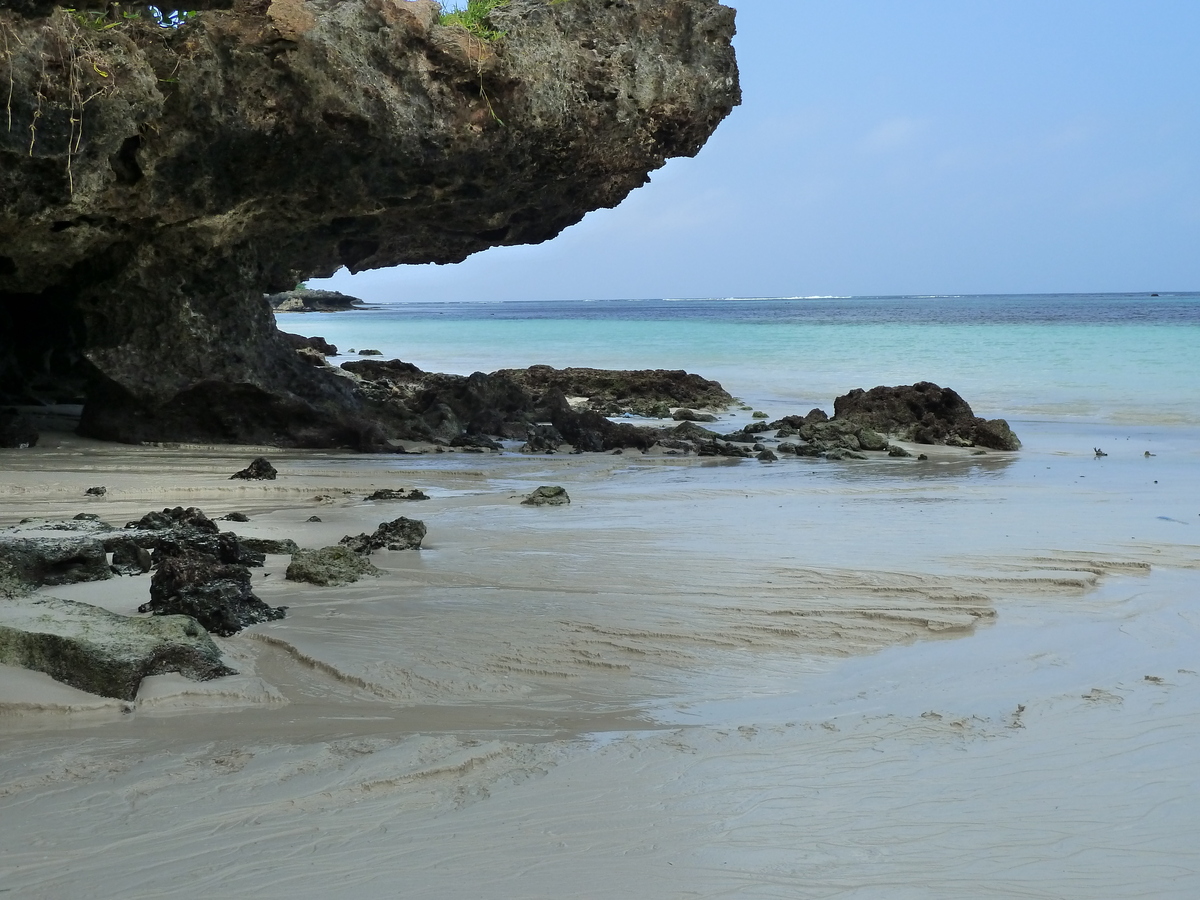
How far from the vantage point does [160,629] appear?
3748 millimetres

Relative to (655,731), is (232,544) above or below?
above

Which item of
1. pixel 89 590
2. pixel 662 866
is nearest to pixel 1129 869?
pixel 662 866

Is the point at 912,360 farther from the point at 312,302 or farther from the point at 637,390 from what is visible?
the point at 312,302

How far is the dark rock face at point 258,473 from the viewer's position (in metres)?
8.25

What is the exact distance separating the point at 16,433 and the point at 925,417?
9431 mm

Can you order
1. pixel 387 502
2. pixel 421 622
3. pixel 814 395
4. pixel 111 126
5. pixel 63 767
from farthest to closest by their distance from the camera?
pixel 814 395 < pixel 111 126 < pixel 387 502 < pixel 421 622 < pixel 63 767

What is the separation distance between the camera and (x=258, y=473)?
828 cm

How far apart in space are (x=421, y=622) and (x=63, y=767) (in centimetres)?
168

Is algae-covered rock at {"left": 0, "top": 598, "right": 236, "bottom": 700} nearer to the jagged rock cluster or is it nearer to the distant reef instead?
the jagged rock cluster

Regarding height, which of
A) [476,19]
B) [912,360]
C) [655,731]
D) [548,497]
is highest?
[476,19]

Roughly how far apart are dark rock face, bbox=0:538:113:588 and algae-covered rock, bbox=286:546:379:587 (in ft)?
2.61

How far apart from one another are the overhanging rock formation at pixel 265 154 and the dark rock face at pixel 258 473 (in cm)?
237

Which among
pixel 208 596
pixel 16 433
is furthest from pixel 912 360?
pixel 208 596

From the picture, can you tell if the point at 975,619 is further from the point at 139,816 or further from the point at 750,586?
the point at 139,816
